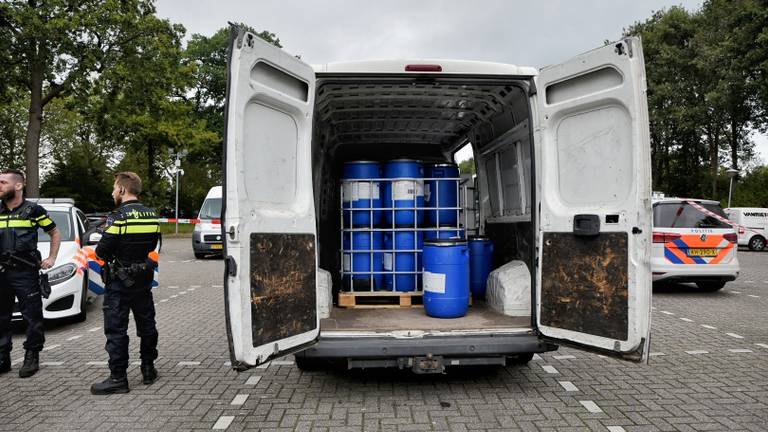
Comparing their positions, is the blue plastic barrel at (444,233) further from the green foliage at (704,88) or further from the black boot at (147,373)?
the green foliage at (704,88)

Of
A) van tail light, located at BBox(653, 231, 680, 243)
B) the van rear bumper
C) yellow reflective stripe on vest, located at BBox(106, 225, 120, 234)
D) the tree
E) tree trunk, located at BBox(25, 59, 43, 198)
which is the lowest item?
the van rear bumper

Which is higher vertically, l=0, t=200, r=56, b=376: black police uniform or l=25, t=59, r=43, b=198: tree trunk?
l=25, t=59, r=43, b=198: tree trunk

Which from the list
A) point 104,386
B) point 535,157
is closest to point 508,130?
point 535,157

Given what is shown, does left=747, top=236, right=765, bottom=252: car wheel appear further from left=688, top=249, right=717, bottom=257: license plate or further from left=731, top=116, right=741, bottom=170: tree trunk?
left=688, top=249, right=717, bottom=257: license plate

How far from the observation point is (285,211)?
12.1ft

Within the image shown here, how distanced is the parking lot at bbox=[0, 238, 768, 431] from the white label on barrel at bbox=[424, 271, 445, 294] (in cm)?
80

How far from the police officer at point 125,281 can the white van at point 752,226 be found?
2249 centimetres

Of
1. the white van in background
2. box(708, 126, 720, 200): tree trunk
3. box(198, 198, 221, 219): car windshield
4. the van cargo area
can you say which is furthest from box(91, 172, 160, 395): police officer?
box(708, 126, 720, 200): tree trunk

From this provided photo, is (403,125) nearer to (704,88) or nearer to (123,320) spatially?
(123,320)

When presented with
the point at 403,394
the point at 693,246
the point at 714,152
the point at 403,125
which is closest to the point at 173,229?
the point at 693,246

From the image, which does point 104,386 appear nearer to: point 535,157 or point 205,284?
point 535,157

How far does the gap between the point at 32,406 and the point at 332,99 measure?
11.3 feet

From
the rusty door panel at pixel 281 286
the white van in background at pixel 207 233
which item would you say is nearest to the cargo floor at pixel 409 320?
the rusty door panel at pixel 281 286

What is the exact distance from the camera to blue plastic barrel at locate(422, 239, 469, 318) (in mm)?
4621
